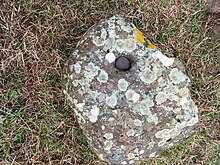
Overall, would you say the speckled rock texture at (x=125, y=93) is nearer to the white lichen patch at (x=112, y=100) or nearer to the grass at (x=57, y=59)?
the white lichen patch at (x=112, y=100)

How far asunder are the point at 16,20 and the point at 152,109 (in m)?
1.00

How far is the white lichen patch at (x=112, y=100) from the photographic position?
2443mm

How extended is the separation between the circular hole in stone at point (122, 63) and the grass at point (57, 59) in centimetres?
42

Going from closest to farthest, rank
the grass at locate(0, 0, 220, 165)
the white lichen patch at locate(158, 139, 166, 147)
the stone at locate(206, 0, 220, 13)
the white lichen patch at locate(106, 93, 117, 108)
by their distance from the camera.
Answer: the white lichen patch at locate(106, 93, 117, 108), the white lichen patch at locate(158, 139, 166, 147), the grass at locate(0, 0, 220, 165), the stone at locate(206, 0, 220, 13)

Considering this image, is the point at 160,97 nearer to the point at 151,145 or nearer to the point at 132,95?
the point at 132,95

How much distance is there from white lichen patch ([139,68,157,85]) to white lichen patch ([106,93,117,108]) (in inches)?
7.3

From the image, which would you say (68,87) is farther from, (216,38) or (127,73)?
(216,38)

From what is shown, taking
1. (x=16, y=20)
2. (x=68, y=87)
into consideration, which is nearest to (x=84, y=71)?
(x=68, y=87)

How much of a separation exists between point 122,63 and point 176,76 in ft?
1.06

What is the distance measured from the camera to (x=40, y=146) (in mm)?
2768

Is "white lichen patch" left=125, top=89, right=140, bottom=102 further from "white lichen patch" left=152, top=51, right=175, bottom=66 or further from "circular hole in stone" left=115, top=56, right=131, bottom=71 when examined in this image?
"white lichen patch" left=152, top=51, right=175, bottom=66

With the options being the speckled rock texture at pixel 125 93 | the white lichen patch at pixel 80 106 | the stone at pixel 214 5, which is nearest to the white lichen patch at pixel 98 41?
the speckled rock texture at pixel 125 93

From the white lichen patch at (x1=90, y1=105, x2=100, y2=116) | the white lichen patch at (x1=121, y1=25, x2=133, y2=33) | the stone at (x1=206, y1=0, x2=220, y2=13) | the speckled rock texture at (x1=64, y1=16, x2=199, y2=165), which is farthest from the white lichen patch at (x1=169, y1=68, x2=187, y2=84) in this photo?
the stone at (x1=206, y1=0, x2=220, y2=13)

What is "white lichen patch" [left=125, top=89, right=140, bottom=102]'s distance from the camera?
2.45m
